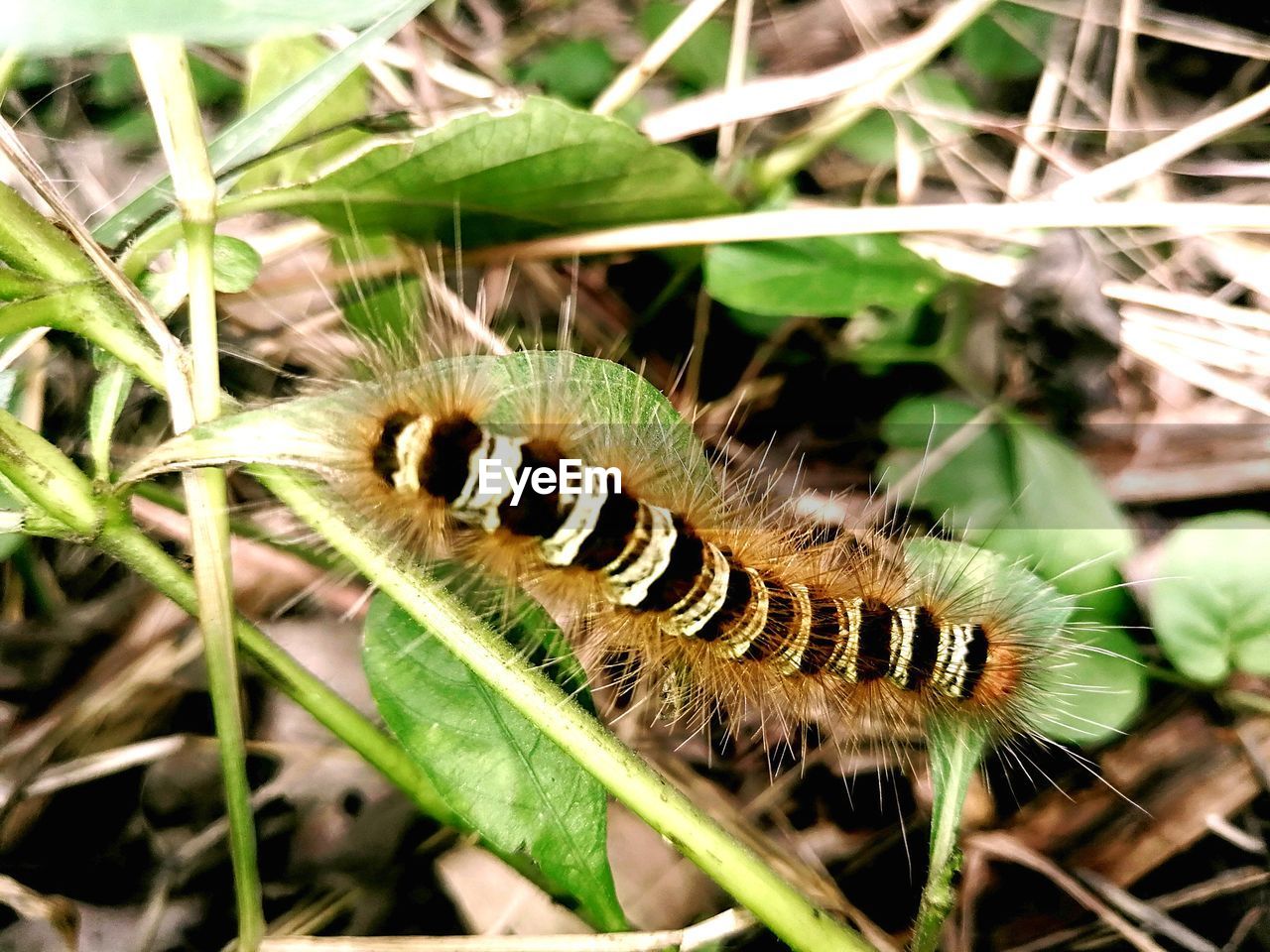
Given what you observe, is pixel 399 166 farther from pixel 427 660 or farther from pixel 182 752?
pixel 182 752

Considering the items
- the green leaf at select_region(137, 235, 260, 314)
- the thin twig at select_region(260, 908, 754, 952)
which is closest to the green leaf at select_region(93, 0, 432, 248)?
the green leaf at select_region(137, 235, 260, 314)

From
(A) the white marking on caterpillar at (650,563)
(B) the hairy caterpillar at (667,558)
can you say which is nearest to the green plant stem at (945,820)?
(B) the hairy caterpillar at (667,558)

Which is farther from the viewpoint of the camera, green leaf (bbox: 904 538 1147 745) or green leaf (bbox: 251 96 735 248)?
green leaf (bbox: 904 538 1147 745)

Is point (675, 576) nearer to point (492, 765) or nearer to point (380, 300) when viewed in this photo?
point (492, 765)

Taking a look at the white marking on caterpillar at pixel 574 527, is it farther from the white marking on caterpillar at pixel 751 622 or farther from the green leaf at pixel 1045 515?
the green leaf at pixel 1045 515

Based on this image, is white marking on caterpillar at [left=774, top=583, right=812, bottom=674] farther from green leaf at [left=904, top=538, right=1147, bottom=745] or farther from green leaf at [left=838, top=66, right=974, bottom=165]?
green leaf at [left=838, top=66, right=974, bottom=165]

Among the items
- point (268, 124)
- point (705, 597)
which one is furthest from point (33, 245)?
point (705, 597)
